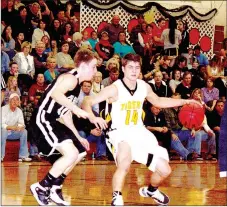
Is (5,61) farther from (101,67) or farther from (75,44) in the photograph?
(101,67)

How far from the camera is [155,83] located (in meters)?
9.11

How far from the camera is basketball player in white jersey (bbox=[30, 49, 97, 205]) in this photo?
4.27 meters

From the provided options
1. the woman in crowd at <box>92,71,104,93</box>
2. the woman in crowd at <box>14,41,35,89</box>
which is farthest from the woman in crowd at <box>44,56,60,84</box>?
the woman in crowd at <box>92,71,104,93</box>

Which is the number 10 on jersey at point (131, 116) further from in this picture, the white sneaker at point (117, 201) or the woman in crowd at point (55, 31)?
the woman in crowd at point (55, 31)

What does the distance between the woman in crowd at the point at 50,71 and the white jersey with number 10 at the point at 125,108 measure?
14.1 feet

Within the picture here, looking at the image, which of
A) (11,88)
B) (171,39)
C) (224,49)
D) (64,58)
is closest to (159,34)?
(171,39)

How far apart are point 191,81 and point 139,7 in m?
2.58

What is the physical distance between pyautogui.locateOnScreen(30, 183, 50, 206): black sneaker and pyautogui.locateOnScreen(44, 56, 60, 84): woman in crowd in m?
4.60

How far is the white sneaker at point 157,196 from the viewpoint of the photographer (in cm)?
450

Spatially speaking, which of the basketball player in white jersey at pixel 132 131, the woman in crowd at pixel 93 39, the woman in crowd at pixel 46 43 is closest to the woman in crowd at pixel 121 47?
the woman in crowd at pixel 93 39

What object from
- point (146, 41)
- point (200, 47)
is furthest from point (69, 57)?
point (200, 47)

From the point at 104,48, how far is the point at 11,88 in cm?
231

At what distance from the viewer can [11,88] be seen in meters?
8.27

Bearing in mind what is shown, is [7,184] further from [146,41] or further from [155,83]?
[146,41]
